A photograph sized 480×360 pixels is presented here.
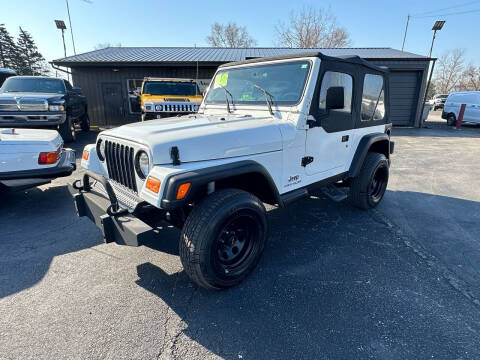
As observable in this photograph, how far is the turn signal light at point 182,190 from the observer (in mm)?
1955

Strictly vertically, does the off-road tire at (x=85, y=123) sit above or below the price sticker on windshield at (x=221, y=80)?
below

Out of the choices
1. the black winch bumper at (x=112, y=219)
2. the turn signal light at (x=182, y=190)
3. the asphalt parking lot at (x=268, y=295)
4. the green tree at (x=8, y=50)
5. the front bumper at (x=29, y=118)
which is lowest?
the asphalt parking lot at (x=268, y=295)

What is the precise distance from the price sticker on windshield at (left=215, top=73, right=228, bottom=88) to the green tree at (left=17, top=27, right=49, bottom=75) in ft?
165

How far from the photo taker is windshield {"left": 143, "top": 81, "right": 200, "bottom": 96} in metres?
10.0

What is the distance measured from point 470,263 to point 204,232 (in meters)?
2.94

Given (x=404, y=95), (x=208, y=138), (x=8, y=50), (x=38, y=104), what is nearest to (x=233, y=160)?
(x=208, y=138)

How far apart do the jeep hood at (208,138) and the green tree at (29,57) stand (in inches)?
2025

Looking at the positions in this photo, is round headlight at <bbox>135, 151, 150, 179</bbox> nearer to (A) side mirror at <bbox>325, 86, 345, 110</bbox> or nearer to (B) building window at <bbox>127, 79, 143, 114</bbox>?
(A) side mirror at <bbox>325, 86, 345, 110</bbox>

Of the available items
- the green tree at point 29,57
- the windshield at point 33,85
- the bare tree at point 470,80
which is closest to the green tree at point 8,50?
the green tree at point 29,57

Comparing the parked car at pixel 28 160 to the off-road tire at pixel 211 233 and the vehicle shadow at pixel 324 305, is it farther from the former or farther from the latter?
the off-road tire at pixel 211 233

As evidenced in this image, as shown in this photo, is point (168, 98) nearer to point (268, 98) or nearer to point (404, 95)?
point (268, 98)

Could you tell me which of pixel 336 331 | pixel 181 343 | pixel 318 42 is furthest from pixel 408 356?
pixel 318 42

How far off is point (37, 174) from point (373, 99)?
4898 mm

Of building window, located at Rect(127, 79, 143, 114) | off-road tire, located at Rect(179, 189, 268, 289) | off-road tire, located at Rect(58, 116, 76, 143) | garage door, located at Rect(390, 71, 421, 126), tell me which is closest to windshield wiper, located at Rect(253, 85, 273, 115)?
off-road tire, located at Rect(179, 189, 268, 289)
